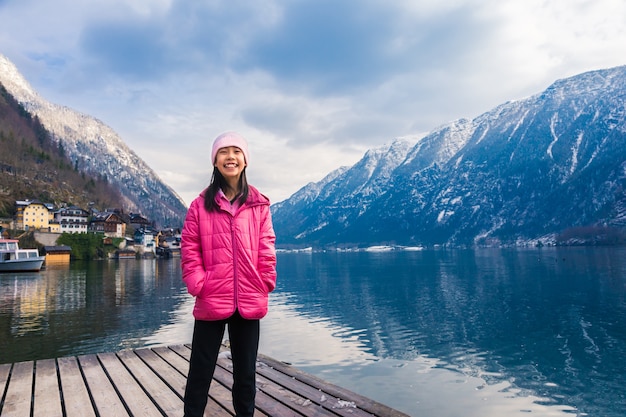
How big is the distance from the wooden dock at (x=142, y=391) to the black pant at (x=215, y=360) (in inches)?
53.1

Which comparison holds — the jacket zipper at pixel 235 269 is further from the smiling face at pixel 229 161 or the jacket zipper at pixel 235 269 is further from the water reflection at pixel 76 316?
the water reflection at pixel 76 316

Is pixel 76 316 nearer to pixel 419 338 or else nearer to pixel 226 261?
pixel 419 338

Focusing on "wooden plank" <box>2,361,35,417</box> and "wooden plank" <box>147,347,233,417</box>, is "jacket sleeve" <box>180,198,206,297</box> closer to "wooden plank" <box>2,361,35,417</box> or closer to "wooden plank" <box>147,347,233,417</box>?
"wooden plank" <box>147,347,233,417</box>

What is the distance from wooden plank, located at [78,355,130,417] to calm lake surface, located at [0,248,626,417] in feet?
29.3

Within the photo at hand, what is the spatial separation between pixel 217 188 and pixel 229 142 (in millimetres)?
547

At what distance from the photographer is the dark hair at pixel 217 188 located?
470 centimetres

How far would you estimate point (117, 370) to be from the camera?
8172 mm

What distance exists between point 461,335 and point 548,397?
9280mm

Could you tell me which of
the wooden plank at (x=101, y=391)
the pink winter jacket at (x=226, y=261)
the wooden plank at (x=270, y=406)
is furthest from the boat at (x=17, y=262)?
the pink winter jacket at (x=226, y=261)

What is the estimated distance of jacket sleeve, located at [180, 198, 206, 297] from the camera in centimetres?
442

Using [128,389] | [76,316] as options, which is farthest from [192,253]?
[76,316]

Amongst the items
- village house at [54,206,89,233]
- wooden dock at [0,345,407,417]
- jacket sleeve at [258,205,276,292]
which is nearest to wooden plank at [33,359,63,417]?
wooden dock at [0,345,407,417]

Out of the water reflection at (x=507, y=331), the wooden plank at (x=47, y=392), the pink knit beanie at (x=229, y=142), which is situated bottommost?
the water reflection at (x=507, y=331)

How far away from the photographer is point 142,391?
6.84 m
